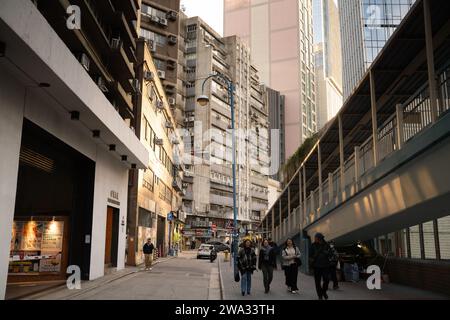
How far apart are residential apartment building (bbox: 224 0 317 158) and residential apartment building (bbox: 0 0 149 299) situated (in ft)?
384

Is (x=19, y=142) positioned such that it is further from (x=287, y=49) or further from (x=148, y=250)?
(x=287, y=49)

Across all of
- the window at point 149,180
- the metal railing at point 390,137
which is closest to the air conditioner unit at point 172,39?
the window at point 149,180

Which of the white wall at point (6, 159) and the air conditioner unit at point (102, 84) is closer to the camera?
the white wall at point (6, 159)

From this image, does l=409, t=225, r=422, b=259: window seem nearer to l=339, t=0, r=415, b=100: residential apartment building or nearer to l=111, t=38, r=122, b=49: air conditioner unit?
l=111, t=38, r=122, b=49: air conditioner unit

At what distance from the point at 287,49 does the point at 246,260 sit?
13978 centimetres

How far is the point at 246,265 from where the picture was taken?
1348cm

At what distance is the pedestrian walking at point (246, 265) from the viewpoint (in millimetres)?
13492

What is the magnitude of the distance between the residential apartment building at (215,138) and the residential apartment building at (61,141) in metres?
52.4

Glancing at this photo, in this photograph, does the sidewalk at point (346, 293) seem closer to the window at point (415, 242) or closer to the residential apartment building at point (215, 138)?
the window at point (415, 242)

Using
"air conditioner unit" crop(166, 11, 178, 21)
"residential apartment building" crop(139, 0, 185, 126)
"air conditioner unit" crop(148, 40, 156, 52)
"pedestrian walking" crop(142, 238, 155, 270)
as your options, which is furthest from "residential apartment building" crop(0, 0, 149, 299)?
"air conditioner unit" crop(166, 11, 178, 21)

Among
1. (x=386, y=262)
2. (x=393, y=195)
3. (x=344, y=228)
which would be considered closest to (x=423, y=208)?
(x=393, y=195)

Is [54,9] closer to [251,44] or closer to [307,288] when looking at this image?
[307,288]

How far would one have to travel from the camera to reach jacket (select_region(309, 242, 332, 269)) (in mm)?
11328

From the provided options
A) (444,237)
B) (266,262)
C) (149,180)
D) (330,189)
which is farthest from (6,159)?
(149,180)
